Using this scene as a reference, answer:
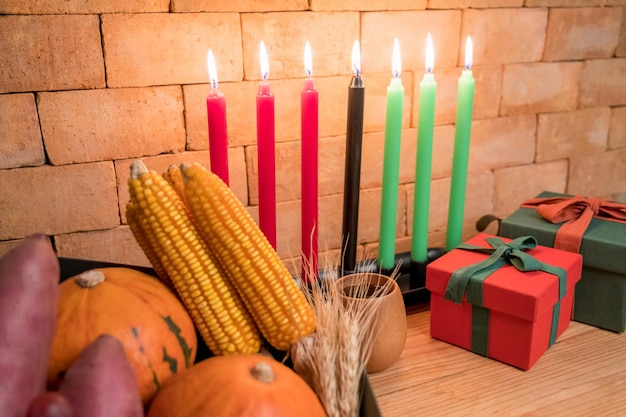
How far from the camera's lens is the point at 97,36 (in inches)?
34.8

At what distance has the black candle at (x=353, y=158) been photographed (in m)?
0.84

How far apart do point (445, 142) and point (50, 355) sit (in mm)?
934

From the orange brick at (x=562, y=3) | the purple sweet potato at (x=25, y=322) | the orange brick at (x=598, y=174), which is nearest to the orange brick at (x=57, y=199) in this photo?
the purple sweet potato at (x=25, y=322)

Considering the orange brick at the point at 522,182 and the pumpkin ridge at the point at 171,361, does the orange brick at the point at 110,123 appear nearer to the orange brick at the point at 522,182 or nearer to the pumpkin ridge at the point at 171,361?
the pumpkin ridge at the point at 171,361

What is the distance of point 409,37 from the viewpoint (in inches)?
44.3

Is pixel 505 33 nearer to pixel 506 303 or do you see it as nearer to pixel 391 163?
pixel 391 163

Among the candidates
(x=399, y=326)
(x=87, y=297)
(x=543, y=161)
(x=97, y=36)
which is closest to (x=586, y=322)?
(x=399, y=326)

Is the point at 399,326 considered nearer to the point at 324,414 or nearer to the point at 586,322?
the point at 324,414

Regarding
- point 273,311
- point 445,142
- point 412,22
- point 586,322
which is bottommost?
point 586,322

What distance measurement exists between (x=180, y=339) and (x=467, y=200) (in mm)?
868

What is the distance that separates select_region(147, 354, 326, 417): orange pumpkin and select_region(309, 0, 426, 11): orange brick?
0.70 meters

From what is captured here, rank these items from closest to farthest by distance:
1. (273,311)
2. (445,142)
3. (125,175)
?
(273,311), (125,175), (445,142)

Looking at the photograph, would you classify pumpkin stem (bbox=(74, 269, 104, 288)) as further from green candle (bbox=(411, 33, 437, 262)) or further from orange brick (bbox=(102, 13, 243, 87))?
green candle (bbox=(411, 33, 437, 262))

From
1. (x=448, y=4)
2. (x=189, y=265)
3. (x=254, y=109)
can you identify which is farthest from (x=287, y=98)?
(x=189, y=265)
